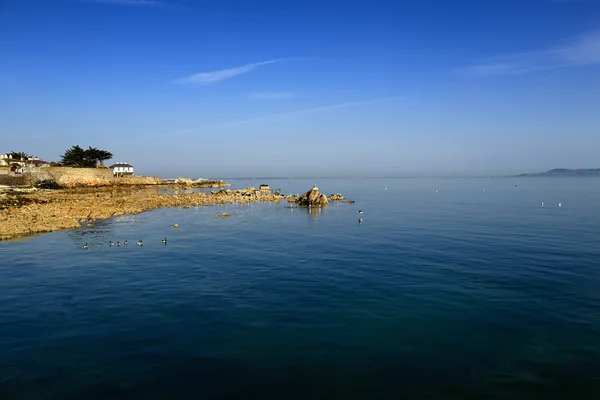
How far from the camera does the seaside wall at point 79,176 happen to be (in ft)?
305

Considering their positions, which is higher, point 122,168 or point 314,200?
point 122,168

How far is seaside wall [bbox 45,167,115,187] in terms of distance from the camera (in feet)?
305

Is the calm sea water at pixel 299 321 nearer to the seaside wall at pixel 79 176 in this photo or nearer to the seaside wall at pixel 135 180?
the seaside wall at pixel 79 176

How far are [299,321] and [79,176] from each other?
103589mm

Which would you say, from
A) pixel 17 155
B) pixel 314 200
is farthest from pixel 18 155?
pixel 314 200

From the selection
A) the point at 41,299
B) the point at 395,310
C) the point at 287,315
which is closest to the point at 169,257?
the point at 41,299

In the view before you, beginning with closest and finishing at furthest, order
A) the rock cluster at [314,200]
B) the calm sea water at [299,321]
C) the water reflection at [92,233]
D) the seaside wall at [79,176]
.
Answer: the calm sea water at [299,321] < the water reflection at [92,233] < the rock cluster at [314,200] < the seaside wall at [79,176]

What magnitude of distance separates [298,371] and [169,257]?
667 inches

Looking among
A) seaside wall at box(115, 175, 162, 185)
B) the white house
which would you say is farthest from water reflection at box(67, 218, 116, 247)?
the white house

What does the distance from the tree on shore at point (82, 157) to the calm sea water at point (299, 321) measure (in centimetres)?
10135

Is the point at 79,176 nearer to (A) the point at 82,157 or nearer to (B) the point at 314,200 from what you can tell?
(A) the point at 82,157

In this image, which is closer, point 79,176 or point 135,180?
point 79,176

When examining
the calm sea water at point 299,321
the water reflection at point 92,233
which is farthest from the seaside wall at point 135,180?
the calm sea water at point 299,321

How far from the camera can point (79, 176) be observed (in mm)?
99750
